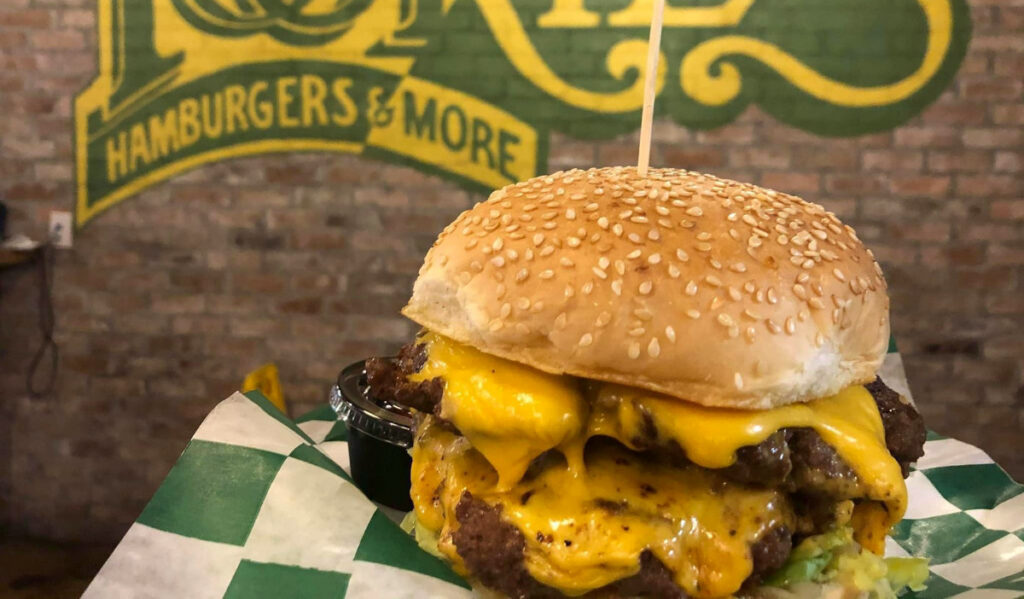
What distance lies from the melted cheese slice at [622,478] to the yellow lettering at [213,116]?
2823 millimetres

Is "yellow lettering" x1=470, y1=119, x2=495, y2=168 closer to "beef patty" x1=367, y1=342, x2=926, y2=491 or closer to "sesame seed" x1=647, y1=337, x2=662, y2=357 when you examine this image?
"beef patty" x1=367, y1=342, x2=926, y2=491

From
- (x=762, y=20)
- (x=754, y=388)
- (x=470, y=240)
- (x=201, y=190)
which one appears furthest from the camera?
(x=201, y=190)

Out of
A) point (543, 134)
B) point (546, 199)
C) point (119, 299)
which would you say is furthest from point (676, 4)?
point (119, 299)

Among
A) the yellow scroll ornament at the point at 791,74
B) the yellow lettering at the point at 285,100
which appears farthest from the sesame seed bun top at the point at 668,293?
the yellow lettering at the point at 285,100

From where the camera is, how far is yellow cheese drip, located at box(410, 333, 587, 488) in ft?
4.36

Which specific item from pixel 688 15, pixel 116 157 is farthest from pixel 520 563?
pixel 116 157

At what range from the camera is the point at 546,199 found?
1.55 meters

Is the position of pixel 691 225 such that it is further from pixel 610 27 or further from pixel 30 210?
pixel 30 210

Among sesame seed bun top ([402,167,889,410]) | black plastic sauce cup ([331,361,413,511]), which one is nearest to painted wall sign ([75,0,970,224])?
black plastic sauce cup ([331,361,413,511])

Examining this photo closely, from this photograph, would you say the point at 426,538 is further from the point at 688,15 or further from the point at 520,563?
the point at 688,15

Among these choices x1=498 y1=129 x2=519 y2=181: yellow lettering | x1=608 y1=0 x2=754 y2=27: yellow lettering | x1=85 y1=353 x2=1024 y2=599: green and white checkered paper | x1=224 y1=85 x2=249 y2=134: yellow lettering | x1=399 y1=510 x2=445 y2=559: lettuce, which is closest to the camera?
x1=85 y1=353 x2=1024 y2=599: green and white checkered paper

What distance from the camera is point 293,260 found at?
380 centimetres

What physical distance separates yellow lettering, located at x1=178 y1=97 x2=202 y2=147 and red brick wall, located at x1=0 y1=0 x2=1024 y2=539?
0.60 feet

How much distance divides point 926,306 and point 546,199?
2.72 m
